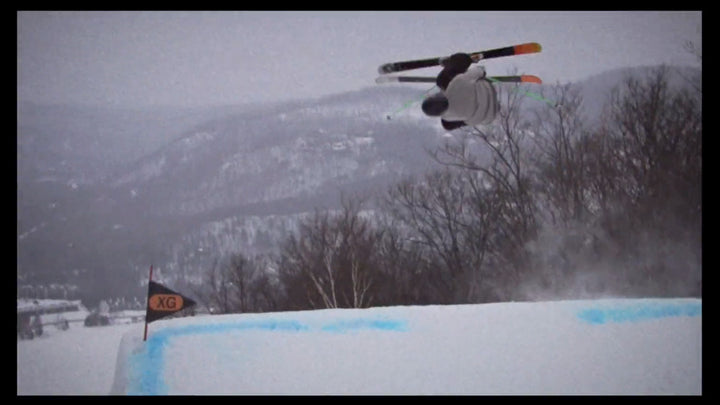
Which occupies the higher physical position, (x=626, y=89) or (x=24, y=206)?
(x=626, y=89)

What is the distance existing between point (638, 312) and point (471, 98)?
3297 mm

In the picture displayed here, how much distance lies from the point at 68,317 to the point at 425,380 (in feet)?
13.4

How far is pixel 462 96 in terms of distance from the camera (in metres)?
2.99

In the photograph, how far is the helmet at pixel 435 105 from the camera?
289 cm

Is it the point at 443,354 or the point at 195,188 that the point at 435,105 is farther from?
the point at 195,188

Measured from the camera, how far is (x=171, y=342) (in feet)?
15.5

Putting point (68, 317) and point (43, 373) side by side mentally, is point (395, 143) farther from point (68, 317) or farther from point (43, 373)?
point (43, 373)

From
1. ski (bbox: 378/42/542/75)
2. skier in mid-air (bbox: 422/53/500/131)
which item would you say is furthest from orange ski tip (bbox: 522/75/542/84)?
skier in mid-air (bbox: 422/53/500/131)

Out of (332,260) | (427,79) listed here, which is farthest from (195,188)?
(427,79)

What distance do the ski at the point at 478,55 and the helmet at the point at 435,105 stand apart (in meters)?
0.60

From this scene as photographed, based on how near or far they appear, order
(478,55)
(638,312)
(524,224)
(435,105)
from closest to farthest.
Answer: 1. (435,105)
2. (478,55)
3. (638,312)
4. (524,224)

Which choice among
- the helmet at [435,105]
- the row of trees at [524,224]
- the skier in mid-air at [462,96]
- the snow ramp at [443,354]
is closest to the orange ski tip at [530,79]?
the skier in mid-air at [462,96]

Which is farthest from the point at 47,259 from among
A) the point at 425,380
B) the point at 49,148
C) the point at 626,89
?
the point at 626,89

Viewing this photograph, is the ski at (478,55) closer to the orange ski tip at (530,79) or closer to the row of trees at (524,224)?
the orange ski tip at (530,79)
